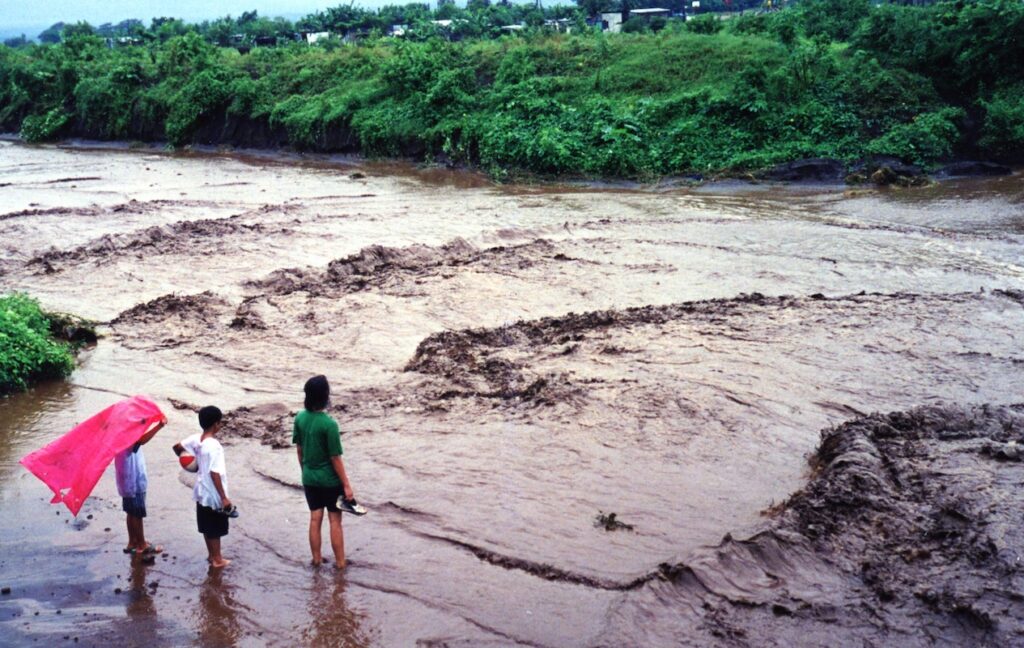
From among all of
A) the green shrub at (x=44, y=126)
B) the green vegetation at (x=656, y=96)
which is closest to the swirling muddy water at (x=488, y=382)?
the green vegetation at (x=656, y=96)

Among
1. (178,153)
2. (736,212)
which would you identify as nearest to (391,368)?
A: (736,212)

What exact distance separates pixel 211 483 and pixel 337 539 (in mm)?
916

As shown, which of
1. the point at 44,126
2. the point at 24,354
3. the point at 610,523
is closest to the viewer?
the point at 610,523

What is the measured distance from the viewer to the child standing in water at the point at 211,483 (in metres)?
6.30

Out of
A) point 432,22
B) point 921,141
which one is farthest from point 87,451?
point 432,22

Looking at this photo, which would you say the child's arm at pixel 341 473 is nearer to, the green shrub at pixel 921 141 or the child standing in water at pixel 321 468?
the child standing in water at pixel 321 468

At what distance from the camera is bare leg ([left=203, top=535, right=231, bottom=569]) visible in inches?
255

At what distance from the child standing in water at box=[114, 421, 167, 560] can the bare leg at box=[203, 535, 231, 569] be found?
498 millimetres

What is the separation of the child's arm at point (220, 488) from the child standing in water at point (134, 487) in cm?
63

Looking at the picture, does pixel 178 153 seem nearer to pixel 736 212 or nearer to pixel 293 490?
pixel 736 212

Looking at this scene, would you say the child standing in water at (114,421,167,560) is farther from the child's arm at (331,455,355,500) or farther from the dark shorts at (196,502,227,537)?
the child's arm at (331,455,355,500)

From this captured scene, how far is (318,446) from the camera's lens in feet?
20.6

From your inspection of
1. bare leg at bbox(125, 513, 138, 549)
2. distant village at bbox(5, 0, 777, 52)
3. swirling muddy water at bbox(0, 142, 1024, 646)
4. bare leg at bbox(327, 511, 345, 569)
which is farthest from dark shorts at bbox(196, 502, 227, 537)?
distant village at bbox(5, 0, 777, 52)

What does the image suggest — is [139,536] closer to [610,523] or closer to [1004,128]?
[610,523]
